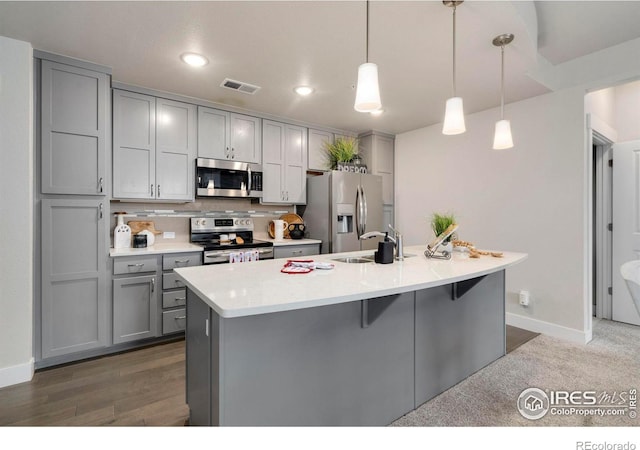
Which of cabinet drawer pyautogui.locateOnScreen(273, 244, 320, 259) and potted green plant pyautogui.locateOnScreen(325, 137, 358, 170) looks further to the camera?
potted green plant pyautogui.locateOnScreen(325, 137, 358, 170)

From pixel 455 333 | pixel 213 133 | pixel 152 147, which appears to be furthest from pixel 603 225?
pixel 152 147

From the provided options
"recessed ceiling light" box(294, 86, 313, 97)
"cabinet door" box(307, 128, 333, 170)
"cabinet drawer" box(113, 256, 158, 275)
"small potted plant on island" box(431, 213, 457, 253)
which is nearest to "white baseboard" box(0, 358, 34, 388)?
"cabinet drawer" box(113, 256, 158, 275)

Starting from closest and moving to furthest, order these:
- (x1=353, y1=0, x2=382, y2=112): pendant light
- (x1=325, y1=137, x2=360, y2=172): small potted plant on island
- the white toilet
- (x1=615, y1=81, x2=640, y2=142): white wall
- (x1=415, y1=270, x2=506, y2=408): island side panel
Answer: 1. the white toilet
2. (x1=353, y1=0, x2=382, y2=112): pendant light
3. (x1=415, y1=270, x2=506, y2=408): island side panel
4. (x1=615, y1=81, x2=640, y2=142): white wall
5. (x1=325, y1=137, x2=360, y2=172): small potted plant on island

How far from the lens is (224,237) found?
3609mm

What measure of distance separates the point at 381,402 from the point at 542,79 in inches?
121

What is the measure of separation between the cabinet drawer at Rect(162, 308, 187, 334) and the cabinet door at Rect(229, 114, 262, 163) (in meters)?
1.73

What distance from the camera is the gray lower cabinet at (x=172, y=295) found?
296cm

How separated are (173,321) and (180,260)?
571 millimetres

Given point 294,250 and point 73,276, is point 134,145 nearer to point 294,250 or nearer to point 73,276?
point 73,276

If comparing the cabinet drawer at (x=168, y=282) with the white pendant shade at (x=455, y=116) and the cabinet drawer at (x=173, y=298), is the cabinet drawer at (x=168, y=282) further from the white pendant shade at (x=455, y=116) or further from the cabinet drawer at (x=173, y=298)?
the white pendant shade at (x=455, y=116)

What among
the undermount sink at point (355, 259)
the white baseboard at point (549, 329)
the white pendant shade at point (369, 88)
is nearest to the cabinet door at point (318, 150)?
the undermount sink at point (355, 259)

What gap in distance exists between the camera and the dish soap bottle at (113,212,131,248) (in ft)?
9.94

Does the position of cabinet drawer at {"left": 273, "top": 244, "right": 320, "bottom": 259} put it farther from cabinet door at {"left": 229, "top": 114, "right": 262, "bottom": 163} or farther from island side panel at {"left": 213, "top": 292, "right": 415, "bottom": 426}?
island side panel at {"left": 213, "top": 292, "right": 415, "bottom": 426}

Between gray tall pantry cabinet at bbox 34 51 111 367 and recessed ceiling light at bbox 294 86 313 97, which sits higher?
recessed ceiling light at bbox 294 86 313 97
